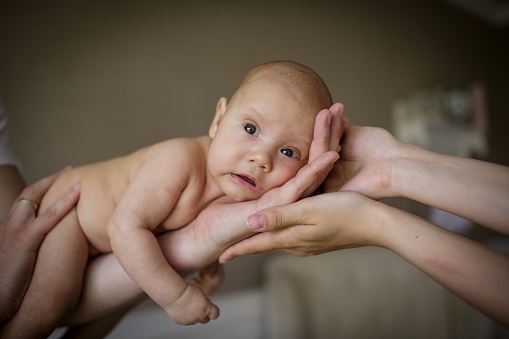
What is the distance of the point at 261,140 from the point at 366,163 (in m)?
0.24

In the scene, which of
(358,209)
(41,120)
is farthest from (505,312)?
(41,120)

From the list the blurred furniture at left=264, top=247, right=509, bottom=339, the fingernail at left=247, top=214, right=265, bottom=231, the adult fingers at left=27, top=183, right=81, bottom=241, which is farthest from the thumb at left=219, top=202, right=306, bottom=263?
the blurred furniture at left=264, top=247, right=509, bottom=339

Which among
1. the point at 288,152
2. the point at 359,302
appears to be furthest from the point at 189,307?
the point at 359,302

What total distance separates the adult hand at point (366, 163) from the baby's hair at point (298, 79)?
10 cm

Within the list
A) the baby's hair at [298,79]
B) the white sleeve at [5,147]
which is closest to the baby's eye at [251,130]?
the baby's hair at [298,79]

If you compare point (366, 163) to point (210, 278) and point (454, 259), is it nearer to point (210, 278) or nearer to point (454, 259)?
point (454, 259)

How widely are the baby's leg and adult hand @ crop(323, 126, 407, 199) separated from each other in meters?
0.55

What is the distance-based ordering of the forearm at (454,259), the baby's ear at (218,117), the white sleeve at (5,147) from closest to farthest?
the forearm at (454,259)
the baby's ear at (218,117)
the white sleeve at (5,147)

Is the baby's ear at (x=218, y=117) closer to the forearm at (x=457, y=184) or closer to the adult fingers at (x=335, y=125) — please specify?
the adult fingers at (x=335, y=125)

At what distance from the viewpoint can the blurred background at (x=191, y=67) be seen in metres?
1.87

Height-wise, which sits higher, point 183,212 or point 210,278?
point 183,212

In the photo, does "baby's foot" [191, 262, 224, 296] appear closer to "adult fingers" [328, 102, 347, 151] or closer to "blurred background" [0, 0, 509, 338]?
"adult fingers" [328, 102, 347, 151]

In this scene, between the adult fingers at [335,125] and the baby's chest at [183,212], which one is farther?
the baby's chest at [183,212]

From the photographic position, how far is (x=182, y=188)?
3.08 feet
